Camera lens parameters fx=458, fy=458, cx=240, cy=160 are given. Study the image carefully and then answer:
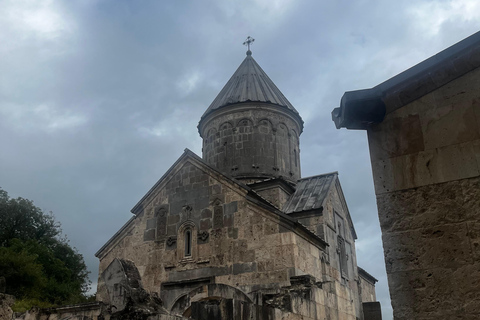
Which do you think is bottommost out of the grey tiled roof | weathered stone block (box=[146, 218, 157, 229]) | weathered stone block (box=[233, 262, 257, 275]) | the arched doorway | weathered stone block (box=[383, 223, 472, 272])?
weathered stone block (box=[383, 223, 472, 272])

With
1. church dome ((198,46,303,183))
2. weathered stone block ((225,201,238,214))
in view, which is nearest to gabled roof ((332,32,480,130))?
weathered stone block ((225,201,238,214))

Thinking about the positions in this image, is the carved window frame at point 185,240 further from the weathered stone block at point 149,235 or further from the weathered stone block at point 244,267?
the weathered stone block at point 244,267

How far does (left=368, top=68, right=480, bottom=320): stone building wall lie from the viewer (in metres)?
3.27

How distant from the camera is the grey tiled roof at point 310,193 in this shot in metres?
12.6

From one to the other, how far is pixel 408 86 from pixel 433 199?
3.15ft

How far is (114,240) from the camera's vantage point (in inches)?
446

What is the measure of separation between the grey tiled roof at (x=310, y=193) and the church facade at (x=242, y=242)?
1.4 inches

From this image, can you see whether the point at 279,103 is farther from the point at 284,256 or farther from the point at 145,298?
the point at 145,298

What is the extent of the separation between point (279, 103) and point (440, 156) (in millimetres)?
12244

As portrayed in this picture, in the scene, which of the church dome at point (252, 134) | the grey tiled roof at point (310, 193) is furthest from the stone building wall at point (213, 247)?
the church dome at point (252, 134)

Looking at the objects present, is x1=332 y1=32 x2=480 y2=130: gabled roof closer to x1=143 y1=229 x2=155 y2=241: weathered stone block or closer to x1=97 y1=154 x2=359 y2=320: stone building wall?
x1=97 y1=154 x2=359 y2=320: stone building wall

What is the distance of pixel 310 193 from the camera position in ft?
44.3

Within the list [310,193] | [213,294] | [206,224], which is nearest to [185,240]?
[206,224]

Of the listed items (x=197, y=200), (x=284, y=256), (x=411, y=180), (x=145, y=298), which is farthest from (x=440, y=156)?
(x=197, y=200)
